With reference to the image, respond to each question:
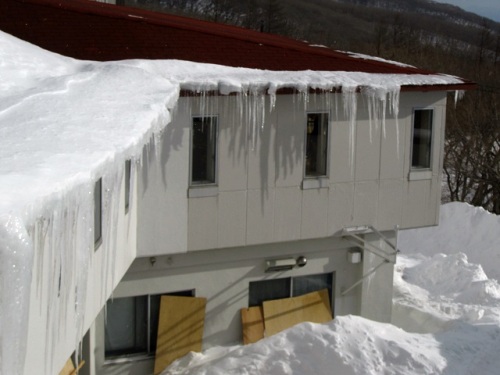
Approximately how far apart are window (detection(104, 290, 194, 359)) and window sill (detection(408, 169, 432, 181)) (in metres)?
4.16

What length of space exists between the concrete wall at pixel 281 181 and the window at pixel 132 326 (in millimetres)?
916

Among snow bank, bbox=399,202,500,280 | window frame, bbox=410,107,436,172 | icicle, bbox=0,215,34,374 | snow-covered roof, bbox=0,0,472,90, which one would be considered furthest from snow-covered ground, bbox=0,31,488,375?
snow bank, bbox=399,202,500,280

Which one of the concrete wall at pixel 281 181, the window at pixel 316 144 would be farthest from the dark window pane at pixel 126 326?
the window at pixel 316 144

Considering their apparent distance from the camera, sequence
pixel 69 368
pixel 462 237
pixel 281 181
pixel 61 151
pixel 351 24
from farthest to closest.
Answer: pixel 351 24, pixel 462 237, pixel 281 181, pixel 69 368, pixel 61 151

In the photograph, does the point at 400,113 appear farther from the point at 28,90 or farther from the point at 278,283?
the point at 28,90

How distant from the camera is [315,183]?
1230 cm

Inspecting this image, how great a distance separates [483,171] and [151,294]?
21.0 metres

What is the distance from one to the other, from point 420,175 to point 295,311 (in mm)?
3001

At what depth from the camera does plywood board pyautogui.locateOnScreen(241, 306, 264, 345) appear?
1246 cm

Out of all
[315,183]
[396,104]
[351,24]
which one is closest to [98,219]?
[315,183]

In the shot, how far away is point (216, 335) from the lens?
12.4m

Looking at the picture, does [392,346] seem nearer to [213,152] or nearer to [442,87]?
[213,152]

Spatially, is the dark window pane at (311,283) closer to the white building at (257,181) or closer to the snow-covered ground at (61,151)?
the white building at (257,181)

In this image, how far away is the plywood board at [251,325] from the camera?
40.9 feet
